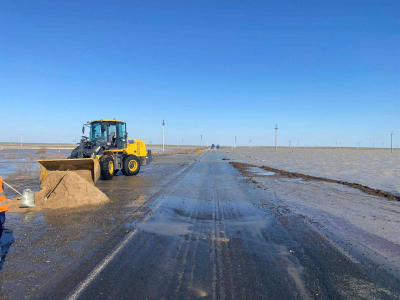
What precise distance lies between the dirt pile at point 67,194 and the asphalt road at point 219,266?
2721mm

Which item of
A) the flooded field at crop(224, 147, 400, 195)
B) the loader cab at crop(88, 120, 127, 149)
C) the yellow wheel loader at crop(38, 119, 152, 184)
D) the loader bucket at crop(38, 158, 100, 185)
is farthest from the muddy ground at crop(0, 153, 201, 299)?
the flooded field at crop(224, 147, 400, 195)

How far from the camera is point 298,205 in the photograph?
9.73 m

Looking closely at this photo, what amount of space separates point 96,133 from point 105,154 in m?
1.45

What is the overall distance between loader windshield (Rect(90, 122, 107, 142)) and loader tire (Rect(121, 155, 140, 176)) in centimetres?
201

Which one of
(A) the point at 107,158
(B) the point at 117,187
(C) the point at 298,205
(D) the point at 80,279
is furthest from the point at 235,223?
(A) the point at 107,158

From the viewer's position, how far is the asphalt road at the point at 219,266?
12.5 ft

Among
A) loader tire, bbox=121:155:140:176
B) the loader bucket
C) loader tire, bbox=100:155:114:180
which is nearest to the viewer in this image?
the loader bucket

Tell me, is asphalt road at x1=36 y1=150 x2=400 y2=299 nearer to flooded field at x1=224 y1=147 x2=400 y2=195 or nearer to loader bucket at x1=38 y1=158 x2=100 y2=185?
loader bucket at x1=38 y1=158 x2=100 y2=185

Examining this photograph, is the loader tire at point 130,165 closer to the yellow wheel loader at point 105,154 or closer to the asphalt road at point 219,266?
the yellow wheel loader at point 105,154

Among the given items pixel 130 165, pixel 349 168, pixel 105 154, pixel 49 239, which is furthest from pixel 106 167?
pixel 349 168

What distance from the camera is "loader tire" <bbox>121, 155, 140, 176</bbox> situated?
17469 millimetres

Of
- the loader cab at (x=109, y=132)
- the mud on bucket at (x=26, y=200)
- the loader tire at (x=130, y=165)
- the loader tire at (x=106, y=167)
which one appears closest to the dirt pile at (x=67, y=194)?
the mud on bucket at (x=26, y=200)

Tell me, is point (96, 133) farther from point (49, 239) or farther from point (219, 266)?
point (219, 266)

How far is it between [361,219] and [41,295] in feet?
25.2
